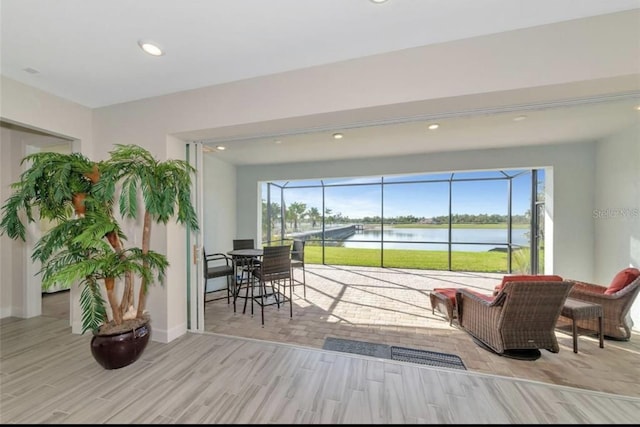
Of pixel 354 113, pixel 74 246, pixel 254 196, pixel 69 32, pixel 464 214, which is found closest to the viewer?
pixel 69 32

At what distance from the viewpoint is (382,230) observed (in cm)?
740

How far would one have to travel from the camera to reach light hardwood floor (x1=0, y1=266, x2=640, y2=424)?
5.34 ft

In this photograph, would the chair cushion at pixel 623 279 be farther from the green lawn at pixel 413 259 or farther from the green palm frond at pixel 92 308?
the green palm frond at pixel 92 308

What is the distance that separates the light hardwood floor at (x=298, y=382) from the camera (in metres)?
1.63

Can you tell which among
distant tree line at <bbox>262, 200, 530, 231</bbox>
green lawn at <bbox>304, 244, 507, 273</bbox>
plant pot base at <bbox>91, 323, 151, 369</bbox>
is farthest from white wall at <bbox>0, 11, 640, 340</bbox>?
distant tree line at <bbox>262, 200, 530, 231</bbox>

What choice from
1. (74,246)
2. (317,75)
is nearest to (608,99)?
(317,75)

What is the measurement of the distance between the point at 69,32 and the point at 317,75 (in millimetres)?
1941


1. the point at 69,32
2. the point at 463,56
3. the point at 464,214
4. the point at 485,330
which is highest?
the point at 69,32

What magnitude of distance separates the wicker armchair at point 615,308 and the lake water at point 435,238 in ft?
10.7

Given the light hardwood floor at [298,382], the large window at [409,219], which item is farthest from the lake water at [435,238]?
the light hardwood floor at [298,382]

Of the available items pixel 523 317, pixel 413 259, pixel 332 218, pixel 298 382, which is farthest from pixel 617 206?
pixel 332 218

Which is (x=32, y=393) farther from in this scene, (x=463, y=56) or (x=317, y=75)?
(x=463, y=56)

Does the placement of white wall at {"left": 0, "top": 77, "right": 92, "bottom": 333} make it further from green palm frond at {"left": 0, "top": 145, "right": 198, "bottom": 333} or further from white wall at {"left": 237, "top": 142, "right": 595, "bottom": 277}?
white wall at {"left": 237, "top": 142, "right": 595, "bottom": 277}

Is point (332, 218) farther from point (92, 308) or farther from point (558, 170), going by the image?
point (92, 308)
